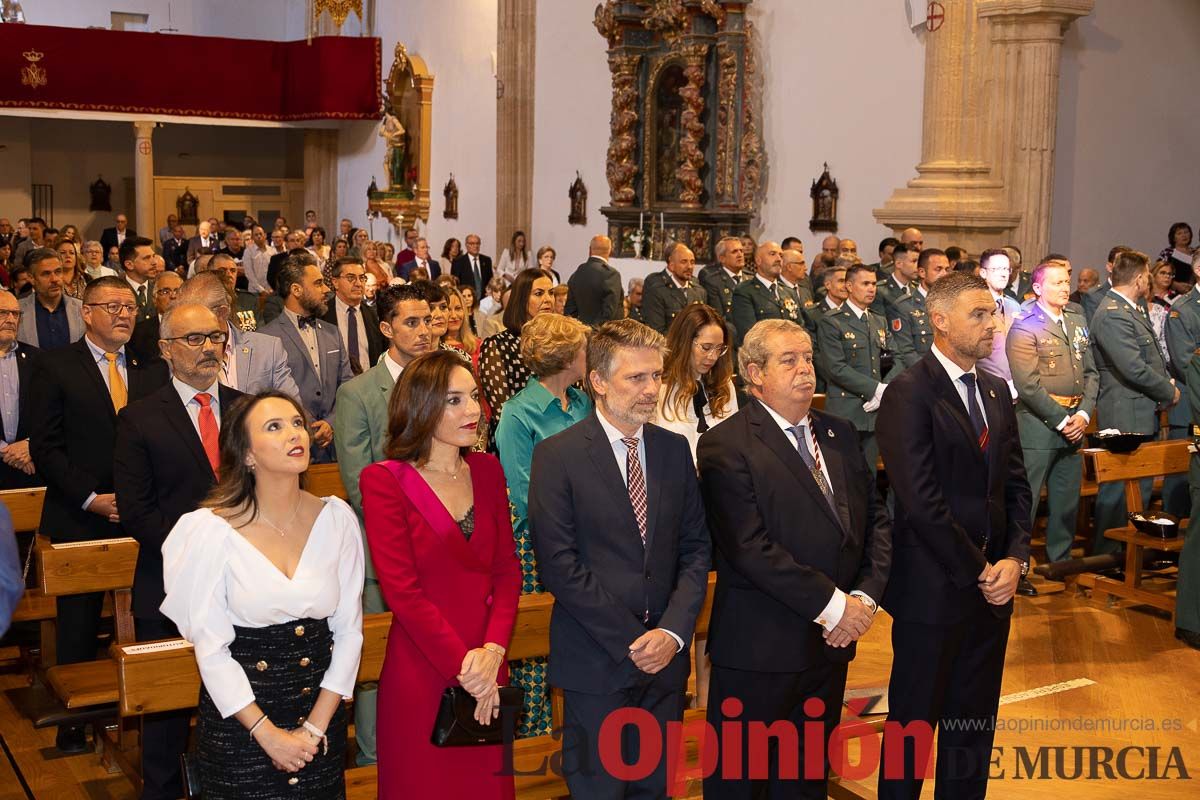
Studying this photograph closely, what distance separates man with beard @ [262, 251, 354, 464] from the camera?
5.74 m

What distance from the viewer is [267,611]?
3.07m

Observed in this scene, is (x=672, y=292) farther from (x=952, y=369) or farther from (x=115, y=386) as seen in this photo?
(x=952, y=369)

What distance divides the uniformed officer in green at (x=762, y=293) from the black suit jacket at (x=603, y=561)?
566 cm

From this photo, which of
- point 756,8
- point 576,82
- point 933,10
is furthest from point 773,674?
point 576,82

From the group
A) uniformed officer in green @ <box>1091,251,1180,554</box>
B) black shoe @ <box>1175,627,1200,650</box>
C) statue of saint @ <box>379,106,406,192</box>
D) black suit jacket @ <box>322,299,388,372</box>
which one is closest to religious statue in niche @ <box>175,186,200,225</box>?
statue of saint @ <box>379,106,406,192</box>

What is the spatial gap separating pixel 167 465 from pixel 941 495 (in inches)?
87.3

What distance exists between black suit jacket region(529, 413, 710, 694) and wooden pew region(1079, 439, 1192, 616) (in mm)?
3747

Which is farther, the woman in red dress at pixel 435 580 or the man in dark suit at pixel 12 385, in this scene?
the man in dark suit at pixel 12 385

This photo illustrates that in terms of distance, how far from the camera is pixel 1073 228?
10961 mm

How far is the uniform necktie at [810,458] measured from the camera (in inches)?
146

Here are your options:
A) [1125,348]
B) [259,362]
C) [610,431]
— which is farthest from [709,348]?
[1125,348]

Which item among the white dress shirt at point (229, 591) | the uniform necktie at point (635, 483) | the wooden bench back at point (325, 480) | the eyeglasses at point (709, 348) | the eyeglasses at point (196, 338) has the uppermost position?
the eyeglasses at point (196, 338)

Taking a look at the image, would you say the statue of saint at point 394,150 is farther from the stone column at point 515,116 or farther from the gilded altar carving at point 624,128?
the gilded altar carving at point 624,128

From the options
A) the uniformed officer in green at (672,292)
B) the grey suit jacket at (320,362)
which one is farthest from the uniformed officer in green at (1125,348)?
the grey suit jacket at (320,362)
